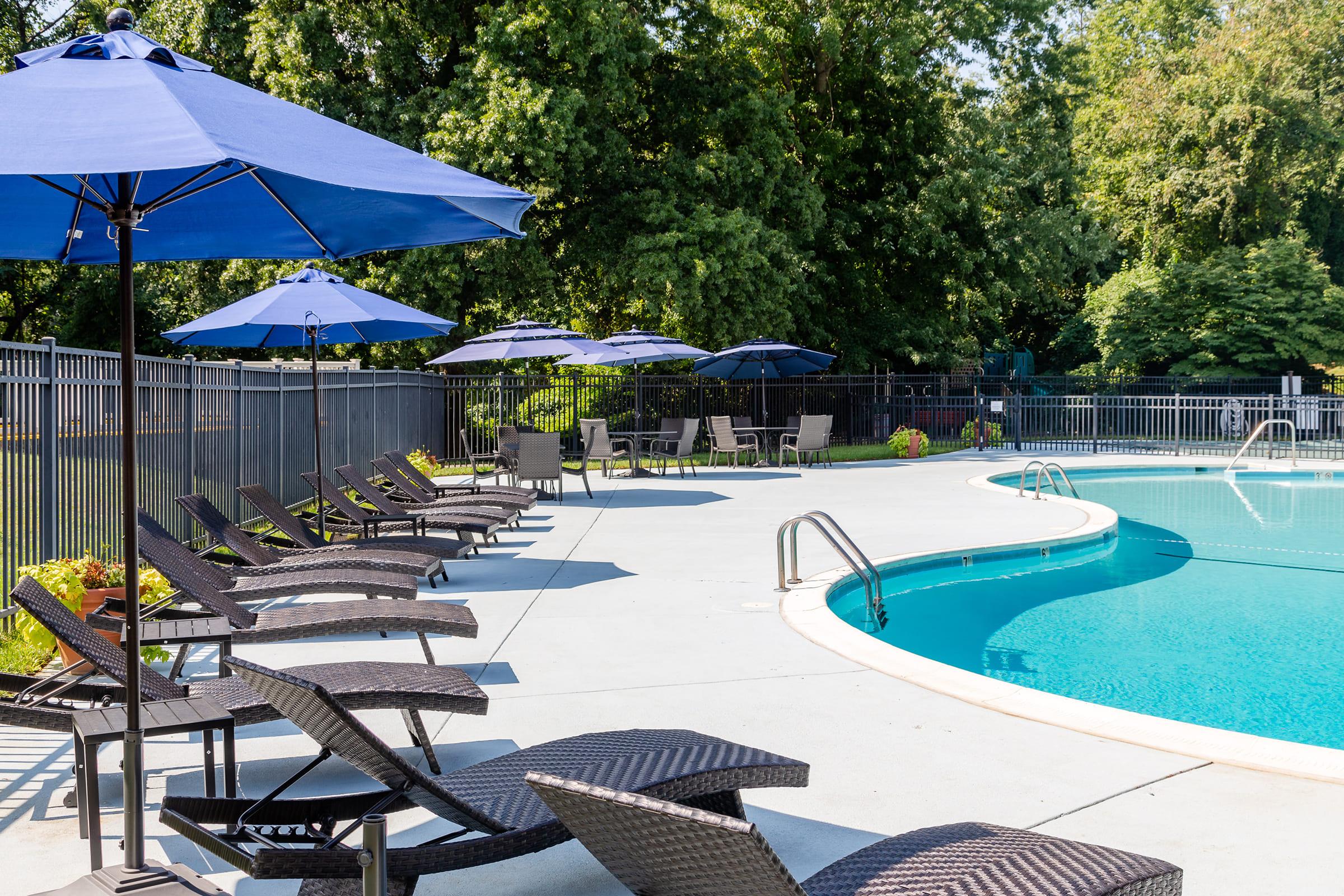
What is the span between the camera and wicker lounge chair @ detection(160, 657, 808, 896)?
272 centimetres

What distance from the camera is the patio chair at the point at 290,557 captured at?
690 cm

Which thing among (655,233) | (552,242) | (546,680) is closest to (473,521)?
(546,680)

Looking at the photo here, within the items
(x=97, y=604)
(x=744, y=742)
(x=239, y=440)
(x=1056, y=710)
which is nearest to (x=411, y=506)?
(x=239, y=440)

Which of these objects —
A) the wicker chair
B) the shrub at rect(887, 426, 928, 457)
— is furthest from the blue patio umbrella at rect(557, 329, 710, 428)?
the shrub at rect(887, 426, 928, 457)

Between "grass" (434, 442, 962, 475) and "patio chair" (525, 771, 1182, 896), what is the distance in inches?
698

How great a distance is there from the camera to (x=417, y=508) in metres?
10.8

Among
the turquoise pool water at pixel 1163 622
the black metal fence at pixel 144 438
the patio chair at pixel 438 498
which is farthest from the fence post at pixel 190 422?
the turquoise pool water at pixel 1163 622

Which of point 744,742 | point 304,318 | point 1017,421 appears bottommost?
point 744,742

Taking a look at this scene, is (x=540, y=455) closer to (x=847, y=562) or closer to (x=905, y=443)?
(x=847, y=562)

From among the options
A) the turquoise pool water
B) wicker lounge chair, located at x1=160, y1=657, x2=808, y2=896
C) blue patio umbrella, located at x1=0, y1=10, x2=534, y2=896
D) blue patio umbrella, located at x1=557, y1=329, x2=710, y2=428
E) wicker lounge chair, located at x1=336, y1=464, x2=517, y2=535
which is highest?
blue patio umbrella, located at x1=557, y1=329, x2=710, y2=428

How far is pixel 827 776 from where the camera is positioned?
4152 mm

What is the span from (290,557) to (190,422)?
94.9 inches

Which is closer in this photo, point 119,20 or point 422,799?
point 422,799

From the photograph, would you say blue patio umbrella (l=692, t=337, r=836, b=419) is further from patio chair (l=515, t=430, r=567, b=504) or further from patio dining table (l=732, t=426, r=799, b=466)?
patio chair (l=515, t=430, r=567, b=504)
